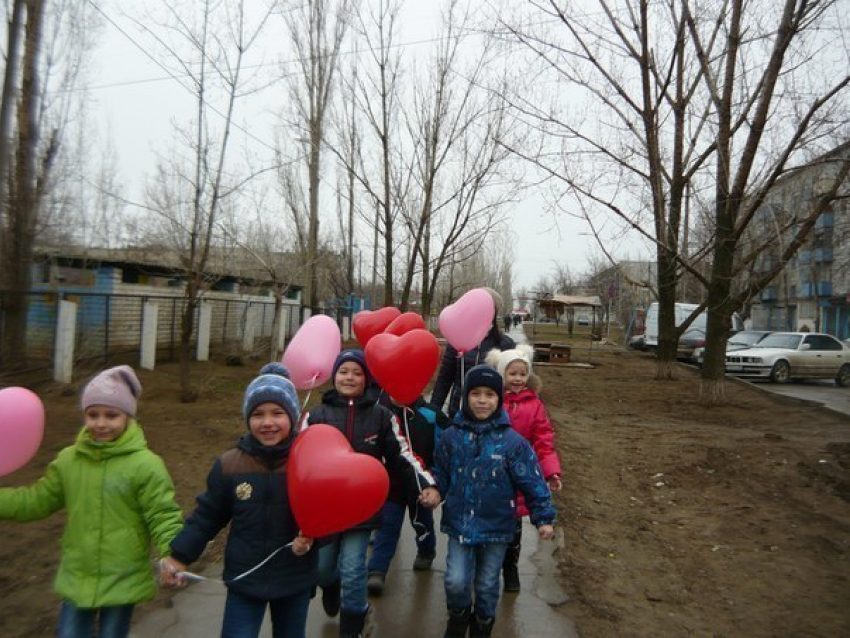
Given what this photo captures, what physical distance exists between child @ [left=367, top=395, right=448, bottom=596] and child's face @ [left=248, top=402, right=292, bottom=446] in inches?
44.6

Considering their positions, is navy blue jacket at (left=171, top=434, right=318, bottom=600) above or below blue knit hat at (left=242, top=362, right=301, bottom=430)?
below

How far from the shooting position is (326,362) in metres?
3.99

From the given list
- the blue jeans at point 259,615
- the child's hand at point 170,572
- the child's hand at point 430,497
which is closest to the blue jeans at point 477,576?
the child's hand at point 430,497

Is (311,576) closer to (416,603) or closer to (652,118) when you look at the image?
(416,603)

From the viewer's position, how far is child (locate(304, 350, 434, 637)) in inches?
120

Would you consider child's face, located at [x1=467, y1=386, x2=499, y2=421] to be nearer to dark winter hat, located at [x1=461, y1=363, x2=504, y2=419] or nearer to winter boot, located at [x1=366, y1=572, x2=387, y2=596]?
dark winter hat, located at [x1=461, y1=363, x2=504, y2=419]

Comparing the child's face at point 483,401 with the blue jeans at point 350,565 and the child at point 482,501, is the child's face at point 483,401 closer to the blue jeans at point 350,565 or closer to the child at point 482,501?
the child at point 482,501

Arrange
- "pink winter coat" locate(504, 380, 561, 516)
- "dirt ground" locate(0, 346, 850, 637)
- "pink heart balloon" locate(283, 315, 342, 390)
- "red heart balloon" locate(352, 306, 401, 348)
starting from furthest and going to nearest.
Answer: "red heart balloon" locate(352, 306, 401, 348) < "pink heart balloon" locate(283, 315, 342, 390) < "pink winter coat" locate(504, 380, 561, 516) < "dirt ground" locate(0, 346, 850, 637)

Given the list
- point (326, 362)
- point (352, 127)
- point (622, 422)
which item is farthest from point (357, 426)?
point (352, 127)

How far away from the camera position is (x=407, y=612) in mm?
3447

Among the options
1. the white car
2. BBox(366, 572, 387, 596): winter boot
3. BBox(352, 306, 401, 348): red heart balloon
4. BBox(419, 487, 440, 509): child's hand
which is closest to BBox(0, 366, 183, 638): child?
BBox(419, 487, 440, 509): child's hand

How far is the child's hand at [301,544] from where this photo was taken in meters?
2.38

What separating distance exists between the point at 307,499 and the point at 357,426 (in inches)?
36.9

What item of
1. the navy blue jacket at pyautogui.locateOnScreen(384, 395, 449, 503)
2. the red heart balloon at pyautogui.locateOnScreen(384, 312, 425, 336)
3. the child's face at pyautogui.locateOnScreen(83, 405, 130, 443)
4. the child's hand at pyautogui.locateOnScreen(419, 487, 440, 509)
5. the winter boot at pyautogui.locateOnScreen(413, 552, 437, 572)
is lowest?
the winter boot at pyautogui.locateOnScreen(413, 552, 437, 572)
